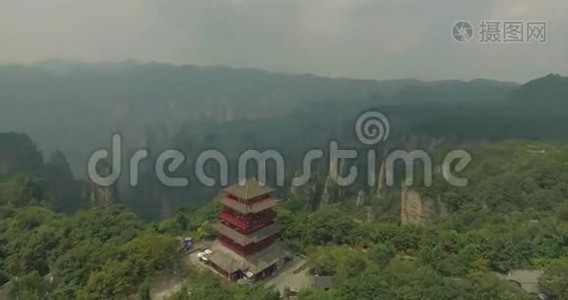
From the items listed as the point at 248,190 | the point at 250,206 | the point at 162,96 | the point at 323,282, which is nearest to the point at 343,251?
the point at 323,282

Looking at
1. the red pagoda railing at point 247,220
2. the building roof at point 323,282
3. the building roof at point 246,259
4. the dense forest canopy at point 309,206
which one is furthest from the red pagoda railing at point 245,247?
the building roof at point 323,282

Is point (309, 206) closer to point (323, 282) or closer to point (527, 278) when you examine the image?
point (323, 282)

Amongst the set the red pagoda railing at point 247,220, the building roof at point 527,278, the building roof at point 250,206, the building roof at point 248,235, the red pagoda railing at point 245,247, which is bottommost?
the building roof at point 527,278

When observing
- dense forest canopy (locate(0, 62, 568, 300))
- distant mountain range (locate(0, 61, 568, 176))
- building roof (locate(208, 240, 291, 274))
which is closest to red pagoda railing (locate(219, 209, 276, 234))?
building roof (locate(208, 240, 291, 274))

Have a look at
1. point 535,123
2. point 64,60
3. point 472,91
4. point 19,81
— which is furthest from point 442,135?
point 64,60

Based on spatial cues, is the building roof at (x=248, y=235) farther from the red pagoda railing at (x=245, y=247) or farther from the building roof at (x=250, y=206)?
the building roof at (x=250, y=206)

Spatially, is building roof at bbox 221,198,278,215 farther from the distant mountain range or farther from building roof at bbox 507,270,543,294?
the distant mountain range

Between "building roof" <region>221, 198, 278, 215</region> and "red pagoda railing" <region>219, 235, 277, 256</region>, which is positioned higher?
"building roof" <region>221, 198, 278, 215</region>

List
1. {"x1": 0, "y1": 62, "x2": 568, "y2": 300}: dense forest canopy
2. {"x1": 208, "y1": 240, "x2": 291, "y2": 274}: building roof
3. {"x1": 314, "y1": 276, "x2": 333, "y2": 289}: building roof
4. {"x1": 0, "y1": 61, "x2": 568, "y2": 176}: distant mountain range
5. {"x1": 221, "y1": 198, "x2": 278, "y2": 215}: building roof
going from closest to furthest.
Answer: {"x1": 0, "y1": 62, "x2": 568, "y2": 300}: dense forest canopy → {"x1": 314, "y1": 276, "x2": 333, "y2": 289}: building roof → {"x1": 208, "y1": 240, "x2": 291, "y2": 274}: building roof → {"x1": 221, "y1": 198, "x2": 278, "y2": 215}: building roof → {"x1": 0, "y1": 61, "x2": 568, "y2": 176}: distant mountain range

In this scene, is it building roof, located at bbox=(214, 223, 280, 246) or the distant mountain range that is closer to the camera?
building roof, located at bbox=(214, 223, 280, 246)
